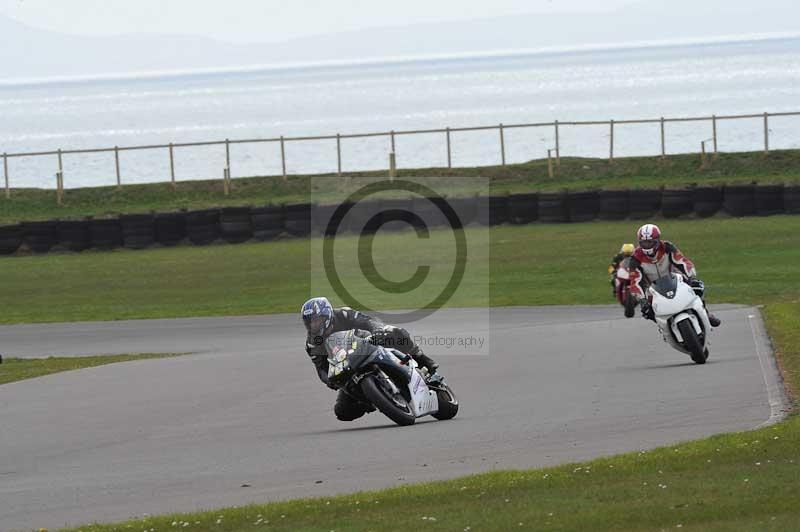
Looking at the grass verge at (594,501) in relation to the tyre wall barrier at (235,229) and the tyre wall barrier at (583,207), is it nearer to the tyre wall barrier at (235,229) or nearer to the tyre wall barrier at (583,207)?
the tyre wall barrier at (583,207)

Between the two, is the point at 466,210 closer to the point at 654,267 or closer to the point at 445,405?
the point at 654,267

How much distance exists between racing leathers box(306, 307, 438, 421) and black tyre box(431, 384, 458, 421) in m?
0.30

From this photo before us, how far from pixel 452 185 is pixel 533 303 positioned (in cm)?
2181

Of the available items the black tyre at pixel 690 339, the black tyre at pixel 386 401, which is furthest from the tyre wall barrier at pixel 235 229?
the black tyre at pixel 386 401

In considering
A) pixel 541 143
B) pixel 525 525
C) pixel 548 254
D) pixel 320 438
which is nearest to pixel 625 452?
pixel 525 525

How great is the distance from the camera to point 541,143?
348 feet

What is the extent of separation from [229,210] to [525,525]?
32595 millimetres

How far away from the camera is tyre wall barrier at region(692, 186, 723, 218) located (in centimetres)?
3847

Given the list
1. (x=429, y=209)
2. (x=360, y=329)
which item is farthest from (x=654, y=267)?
(x=429, y=209)

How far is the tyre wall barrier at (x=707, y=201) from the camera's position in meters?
38.5

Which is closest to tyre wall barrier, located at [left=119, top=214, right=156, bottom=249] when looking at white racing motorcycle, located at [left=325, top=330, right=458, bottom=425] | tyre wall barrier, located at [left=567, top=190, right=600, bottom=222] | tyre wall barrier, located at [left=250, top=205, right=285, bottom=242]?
tyre wall barrier, located at [left=250, top=205, right=285, bottom=242]

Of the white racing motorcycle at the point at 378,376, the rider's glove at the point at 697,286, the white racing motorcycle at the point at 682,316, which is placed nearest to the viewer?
the white racing motorcycle at the point at 378,376

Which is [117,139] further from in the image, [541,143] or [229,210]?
[229,210]

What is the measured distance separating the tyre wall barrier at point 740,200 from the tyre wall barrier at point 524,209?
5264 mm
